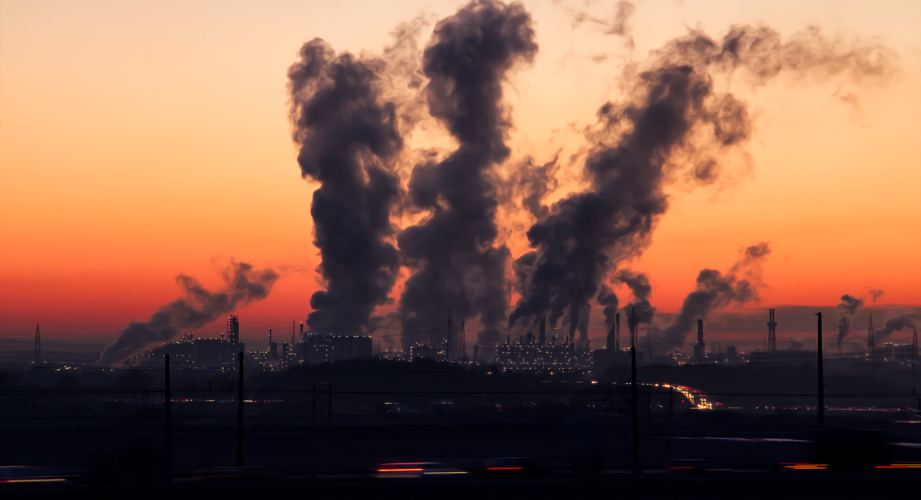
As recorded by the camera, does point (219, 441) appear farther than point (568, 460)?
Yes

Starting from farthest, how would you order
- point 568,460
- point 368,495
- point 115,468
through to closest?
1. point 568,460
2. point 115,468
3. point 368,495

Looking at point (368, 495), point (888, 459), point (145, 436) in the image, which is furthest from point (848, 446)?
point (145, 436)

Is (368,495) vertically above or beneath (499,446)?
above

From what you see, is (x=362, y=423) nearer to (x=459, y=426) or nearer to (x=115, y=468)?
(x=459, y=426)

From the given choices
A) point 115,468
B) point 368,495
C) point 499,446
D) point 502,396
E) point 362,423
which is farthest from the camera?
point 502,396

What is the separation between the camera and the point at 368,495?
82.1 feet

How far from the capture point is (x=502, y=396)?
180 m

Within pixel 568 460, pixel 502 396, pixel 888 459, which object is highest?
pixel 888 459

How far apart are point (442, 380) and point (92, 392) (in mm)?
76853

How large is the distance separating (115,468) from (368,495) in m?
28.4

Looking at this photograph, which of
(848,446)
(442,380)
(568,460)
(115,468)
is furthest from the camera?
(442,380)

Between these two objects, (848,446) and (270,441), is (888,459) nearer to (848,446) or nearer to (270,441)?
(848,446)

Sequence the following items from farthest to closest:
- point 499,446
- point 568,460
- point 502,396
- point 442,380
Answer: point 442,380 → point 502,396 → point 499,446 → point 568,460

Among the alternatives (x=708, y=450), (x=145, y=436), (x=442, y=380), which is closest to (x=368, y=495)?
(x=708, y=450)
